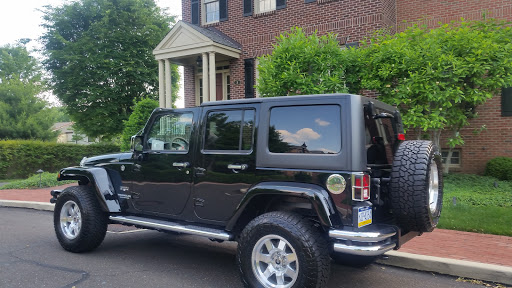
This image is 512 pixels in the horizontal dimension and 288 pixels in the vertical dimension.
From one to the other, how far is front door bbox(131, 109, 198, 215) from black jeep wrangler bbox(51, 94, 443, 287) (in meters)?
0.01

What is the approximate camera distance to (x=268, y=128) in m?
4.01

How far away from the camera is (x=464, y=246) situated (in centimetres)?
532

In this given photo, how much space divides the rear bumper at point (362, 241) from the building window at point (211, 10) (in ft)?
45.2

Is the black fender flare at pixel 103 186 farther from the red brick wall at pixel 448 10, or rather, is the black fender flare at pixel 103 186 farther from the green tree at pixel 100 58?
the green tree at pixel 100 58

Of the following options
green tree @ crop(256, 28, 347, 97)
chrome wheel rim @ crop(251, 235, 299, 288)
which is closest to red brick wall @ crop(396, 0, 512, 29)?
green tree @ crop(256, 28, 347, 97)

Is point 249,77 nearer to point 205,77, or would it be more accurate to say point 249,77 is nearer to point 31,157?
point 205,77

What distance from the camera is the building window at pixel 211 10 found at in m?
15.7

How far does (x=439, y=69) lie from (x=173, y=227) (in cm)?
720

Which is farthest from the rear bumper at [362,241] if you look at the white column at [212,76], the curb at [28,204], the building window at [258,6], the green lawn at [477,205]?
the building window at [258,6]

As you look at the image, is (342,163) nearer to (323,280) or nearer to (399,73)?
(323,280)

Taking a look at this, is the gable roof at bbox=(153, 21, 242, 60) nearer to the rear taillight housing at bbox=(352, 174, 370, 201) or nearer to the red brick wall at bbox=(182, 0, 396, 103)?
the red brick wall at bbox=(182, 0, 396, 103)

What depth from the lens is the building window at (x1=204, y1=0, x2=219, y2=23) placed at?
1570 centimetres

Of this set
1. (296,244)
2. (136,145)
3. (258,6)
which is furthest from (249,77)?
(296,244)

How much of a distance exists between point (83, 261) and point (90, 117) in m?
19.3
